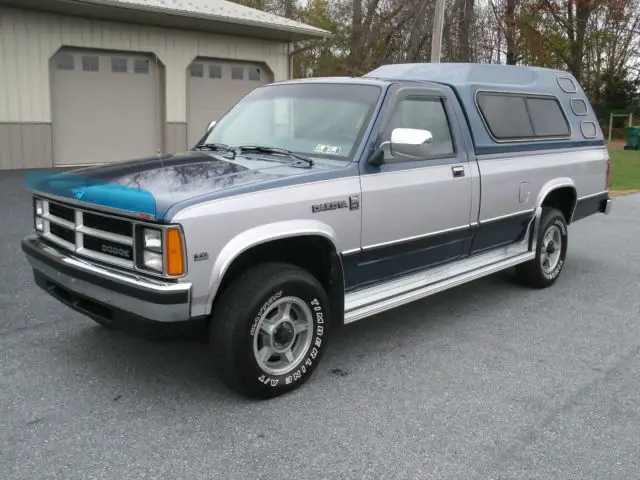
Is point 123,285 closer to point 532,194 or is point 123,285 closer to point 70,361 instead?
point 70,361

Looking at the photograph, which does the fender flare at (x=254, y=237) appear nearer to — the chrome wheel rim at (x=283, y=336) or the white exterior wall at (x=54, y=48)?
the chrome wheel rim at (x=283, y=336)

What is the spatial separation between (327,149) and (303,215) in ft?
2.53

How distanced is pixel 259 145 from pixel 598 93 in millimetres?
35251

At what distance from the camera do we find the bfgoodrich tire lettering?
3.59 meters

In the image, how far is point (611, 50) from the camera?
35.0 metres

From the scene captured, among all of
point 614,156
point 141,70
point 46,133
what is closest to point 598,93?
point 614,156

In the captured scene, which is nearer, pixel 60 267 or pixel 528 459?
pixel 528 459

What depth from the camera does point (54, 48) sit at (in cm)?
1326

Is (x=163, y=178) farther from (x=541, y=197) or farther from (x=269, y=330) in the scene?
(x=541, y=197)

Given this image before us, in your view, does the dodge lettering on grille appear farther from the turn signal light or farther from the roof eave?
the roof eave

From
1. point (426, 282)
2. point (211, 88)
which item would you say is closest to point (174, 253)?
point (426, 282)

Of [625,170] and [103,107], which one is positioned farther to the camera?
[625,170]

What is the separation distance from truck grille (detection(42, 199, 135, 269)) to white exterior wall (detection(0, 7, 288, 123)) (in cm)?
1025

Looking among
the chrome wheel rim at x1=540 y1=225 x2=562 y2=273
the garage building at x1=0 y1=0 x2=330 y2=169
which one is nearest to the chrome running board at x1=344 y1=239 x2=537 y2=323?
the chrome wheel rim at x1=540 y1=225 x2=562 y2=273
